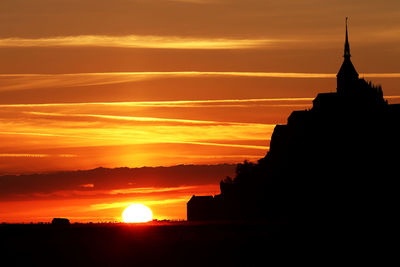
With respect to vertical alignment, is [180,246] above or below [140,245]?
below

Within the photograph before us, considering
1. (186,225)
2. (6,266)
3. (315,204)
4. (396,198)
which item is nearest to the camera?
(6,266)

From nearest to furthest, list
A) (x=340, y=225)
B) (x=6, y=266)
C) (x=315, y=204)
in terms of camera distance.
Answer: (x=6, y=266)
(x=340, y=225)
(x=315, y=204)

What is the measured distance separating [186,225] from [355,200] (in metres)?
95.2

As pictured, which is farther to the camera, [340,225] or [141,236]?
[340,225]

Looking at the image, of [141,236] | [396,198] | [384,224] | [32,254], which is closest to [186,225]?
[141,236]

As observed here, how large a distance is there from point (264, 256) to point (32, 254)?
21159mm

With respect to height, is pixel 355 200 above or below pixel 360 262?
above

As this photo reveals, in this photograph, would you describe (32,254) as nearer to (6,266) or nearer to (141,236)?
(6,266)

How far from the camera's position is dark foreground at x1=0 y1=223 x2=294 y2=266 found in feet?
322

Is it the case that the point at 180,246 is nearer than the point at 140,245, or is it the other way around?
the point at 180,246

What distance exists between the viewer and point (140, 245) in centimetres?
10119

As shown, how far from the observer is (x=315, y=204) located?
645 feet

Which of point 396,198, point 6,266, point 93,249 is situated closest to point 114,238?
point 93,249

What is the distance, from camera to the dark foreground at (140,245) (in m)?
98.2
